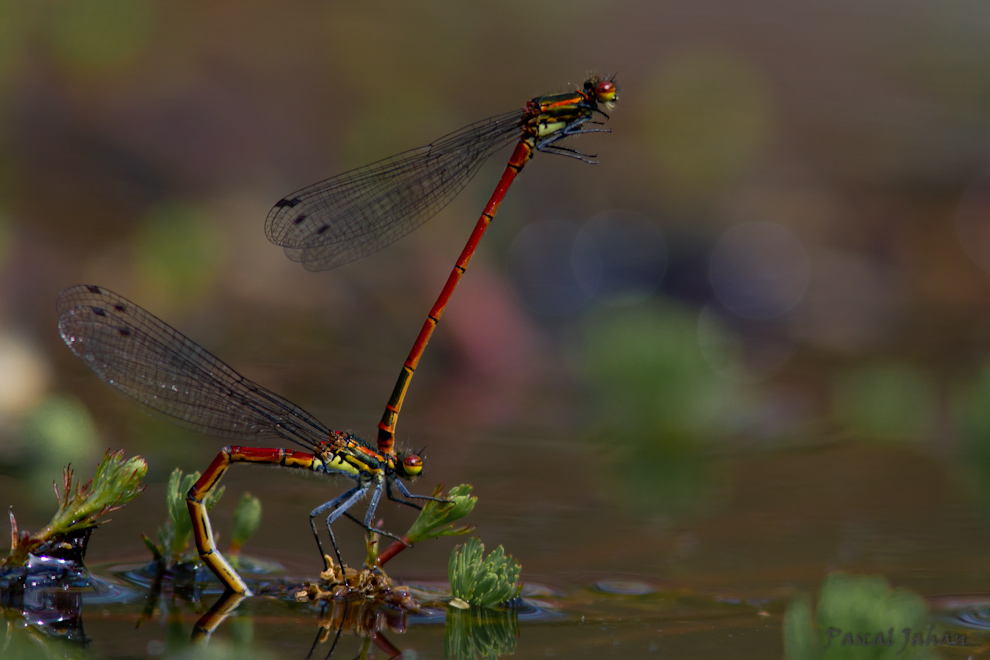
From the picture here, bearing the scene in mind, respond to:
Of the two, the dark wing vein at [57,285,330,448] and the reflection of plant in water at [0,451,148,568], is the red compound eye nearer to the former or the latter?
the dark wing vein at [57,285,330,448]

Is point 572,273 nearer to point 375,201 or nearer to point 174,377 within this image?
point 375,201

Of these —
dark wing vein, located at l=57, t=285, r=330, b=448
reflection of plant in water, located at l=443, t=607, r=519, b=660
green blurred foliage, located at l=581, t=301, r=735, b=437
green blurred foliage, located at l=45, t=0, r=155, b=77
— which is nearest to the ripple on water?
reflection of plant in water, located at l=443, t=607, r=519, b=660

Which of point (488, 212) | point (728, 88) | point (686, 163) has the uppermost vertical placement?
point (728, 88)

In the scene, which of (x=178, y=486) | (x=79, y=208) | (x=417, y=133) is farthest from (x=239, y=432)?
(x=417, y=133)

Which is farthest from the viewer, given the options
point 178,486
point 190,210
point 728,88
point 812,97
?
point 812,97

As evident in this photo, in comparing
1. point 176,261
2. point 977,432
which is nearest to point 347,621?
point 977,432

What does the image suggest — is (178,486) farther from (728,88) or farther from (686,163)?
(728,88)

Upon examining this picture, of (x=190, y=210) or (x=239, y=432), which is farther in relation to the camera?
(x=190, y=210)
